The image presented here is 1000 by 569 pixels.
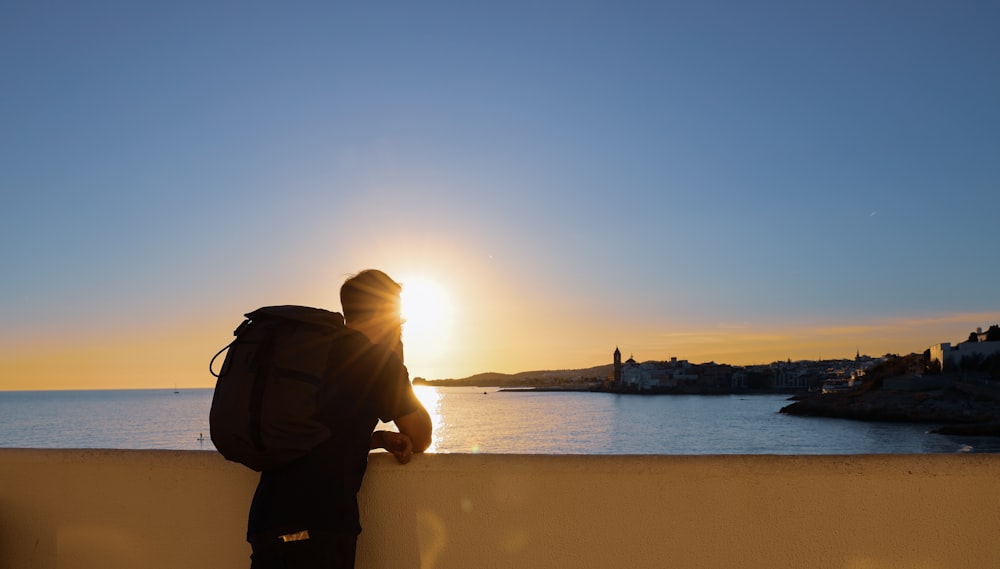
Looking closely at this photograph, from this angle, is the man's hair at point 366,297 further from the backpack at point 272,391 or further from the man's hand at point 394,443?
the man's hand at point 394,443

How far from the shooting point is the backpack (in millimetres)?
1942

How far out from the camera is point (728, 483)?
246 centimetres

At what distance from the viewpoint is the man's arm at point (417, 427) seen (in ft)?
7.36

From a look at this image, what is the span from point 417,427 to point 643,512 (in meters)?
0.82

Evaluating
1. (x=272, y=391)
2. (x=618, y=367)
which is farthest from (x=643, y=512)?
(x=618, y=367)

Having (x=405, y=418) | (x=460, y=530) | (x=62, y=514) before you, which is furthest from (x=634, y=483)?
(x=62, y=514)

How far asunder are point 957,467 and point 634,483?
102cm

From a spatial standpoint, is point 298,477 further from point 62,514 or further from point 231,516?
point 62,514

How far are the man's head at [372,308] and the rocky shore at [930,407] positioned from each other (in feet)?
254

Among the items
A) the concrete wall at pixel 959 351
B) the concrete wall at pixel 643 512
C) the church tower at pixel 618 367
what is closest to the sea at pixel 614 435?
the concrete wall at pixel 959 351

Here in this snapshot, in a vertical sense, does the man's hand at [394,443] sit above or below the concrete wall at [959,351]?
below

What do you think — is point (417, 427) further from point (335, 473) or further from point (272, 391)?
point (272, 391)

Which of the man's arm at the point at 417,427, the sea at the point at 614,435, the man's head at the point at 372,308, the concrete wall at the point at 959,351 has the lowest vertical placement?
the sea at the point at 614,435

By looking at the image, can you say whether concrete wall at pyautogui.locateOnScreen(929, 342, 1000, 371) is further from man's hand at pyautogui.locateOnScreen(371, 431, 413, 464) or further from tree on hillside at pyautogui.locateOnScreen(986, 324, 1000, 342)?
man's hand at pyautogui.locateOnScreen(371, 431, 413, 464)
